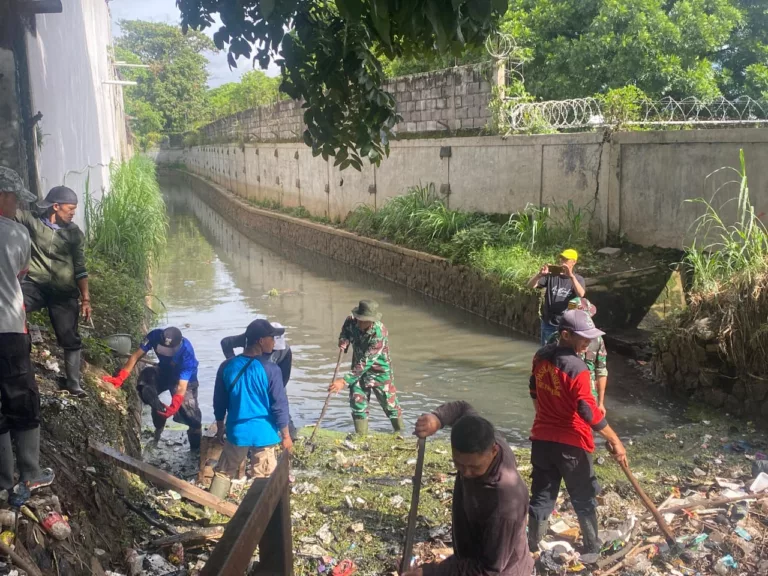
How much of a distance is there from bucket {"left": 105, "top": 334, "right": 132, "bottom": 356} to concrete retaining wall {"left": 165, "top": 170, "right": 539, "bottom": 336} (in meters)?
5.95

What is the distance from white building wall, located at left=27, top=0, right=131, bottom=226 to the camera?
308 inches

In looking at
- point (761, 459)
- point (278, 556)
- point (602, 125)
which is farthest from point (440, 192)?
point (278, 556)

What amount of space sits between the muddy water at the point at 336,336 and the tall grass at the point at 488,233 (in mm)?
975

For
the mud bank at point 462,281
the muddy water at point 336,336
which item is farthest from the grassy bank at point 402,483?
the mud bank at point 462,281

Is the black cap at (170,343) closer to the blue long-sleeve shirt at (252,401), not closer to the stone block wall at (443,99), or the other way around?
the blue long-sleeve shirt at (252,401)

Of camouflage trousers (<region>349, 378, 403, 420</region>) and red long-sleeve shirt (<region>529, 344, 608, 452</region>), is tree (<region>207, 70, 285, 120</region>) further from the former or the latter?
red long-sleeve shirt (<region>529, 344, 608, 452</region>)

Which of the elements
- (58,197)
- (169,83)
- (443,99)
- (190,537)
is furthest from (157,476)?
(169,83)

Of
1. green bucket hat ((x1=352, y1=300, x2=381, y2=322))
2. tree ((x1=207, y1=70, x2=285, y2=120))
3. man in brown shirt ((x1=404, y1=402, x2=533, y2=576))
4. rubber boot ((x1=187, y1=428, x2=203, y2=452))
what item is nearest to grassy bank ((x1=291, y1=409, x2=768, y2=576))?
rubber boot ((x1=187, y1=428, x2=203, y2=452))

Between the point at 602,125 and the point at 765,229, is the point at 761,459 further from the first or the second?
the point at 602,125

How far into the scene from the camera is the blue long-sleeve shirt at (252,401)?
5.35 m

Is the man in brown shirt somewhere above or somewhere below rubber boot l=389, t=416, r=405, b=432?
above

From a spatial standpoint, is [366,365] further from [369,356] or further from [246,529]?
[246,529]

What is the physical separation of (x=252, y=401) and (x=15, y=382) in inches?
74.3

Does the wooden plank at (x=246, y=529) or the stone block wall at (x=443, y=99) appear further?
the stone block wall at (x=443, y=99)
